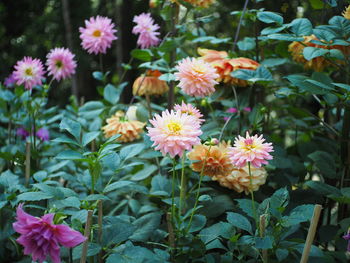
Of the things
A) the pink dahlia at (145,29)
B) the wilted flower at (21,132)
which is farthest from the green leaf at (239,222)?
the wilted flower at (21,132)

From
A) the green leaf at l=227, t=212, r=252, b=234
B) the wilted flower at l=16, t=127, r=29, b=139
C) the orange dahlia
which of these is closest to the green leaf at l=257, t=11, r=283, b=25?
the orange dahlia

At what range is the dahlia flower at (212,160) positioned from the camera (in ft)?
2.49

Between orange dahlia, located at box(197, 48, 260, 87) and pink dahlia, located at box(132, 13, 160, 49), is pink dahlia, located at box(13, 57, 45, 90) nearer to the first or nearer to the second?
pink dahlia, located at box(132, 13, 160, 49)

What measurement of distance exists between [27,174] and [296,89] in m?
0.65

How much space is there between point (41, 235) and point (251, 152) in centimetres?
32

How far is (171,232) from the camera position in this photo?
72 cm

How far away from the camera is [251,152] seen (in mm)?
609

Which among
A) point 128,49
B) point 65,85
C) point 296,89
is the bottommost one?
point 65,85

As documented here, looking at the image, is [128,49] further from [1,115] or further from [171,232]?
[171,232]

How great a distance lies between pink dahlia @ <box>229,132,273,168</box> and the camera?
0.61 m

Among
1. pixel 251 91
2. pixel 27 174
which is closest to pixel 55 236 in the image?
pixel 27 174

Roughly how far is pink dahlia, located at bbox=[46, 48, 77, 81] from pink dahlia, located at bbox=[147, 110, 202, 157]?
577 millimetres

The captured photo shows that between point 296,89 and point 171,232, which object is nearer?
point 171,232

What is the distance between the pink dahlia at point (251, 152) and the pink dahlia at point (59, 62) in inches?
25.7
